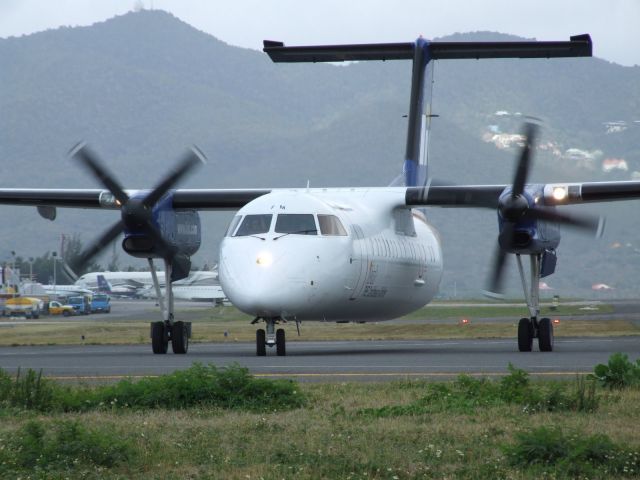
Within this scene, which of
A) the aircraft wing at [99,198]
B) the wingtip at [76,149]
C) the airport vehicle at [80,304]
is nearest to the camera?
the wingtip at [76,149]

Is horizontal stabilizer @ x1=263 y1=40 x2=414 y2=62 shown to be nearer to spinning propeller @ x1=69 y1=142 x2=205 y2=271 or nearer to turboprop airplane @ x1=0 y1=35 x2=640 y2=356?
turboprop airplane @ x1=0 y1=35 x2=640 y2=356

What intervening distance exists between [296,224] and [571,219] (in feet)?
19.8

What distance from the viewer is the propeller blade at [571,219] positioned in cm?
2638

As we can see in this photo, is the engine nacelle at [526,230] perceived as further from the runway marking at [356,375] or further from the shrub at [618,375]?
the shrub at [618,375]

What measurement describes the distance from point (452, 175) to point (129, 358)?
174m

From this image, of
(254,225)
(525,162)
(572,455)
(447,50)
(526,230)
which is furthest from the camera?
(447,50)

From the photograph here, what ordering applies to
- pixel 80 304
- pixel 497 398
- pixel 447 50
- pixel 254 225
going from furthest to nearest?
pixel 80 304 → pixel 447 50 → pixel 254 225 → pixel 497 398

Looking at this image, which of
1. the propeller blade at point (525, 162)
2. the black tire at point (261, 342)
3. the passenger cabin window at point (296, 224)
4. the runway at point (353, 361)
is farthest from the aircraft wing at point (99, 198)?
the propeller blade at point (525, 162)

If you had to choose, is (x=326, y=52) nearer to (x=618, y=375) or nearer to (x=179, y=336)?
(x=179, y=336)

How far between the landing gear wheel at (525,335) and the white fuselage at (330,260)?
3.30 metres

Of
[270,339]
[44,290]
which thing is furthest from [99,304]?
[270,339]

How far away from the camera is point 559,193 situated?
27.1 metres

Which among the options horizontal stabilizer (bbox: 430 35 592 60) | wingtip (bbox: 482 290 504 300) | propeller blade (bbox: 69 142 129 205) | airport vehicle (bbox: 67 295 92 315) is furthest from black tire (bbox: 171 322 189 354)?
airport vehicle (bbox: 67 295 92 315)

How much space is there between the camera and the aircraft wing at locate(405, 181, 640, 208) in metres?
27.2
